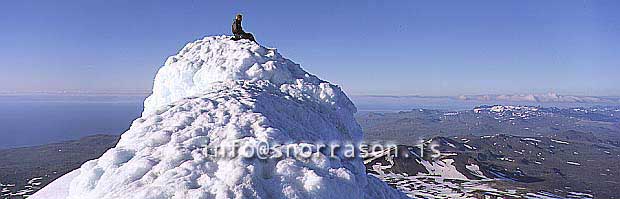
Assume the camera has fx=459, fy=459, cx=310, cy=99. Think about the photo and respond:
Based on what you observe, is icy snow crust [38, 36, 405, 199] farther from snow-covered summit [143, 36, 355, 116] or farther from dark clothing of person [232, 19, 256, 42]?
dark clothing of person [232, 19, 256, 42]

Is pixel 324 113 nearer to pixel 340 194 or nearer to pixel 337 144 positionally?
pixel 337 144

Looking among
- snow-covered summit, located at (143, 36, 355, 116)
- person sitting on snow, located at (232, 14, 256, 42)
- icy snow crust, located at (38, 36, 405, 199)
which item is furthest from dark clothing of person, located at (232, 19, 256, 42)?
icy snow crust, located at (38, 36, 405, 199)

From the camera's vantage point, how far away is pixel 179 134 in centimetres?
901

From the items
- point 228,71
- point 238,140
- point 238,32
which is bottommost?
point 238,140

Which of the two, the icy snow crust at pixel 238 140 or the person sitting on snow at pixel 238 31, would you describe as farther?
the person sitting on snow at pixel 238 31

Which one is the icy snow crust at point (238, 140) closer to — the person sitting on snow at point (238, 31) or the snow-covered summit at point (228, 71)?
the snow-covered summit at point (228, 71)

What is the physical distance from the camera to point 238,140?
882 cm

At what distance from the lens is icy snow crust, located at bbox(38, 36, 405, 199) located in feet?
24.8

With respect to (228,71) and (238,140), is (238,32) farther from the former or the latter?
(238,140)

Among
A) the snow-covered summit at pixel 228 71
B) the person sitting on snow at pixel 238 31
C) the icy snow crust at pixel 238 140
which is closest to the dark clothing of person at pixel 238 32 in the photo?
the person sitting on snow at pixel 238 31

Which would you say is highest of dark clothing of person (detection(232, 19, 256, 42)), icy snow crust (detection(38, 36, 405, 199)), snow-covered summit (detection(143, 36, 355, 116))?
dark clothing of person (detection(232, 19, 256, 42))

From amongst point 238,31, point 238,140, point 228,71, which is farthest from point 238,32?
point 238,140

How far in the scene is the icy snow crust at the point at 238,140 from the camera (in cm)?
756

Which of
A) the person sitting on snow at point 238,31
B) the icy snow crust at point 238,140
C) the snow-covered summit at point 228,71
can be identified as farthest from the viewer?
the person sitting on snow at point 238,31
